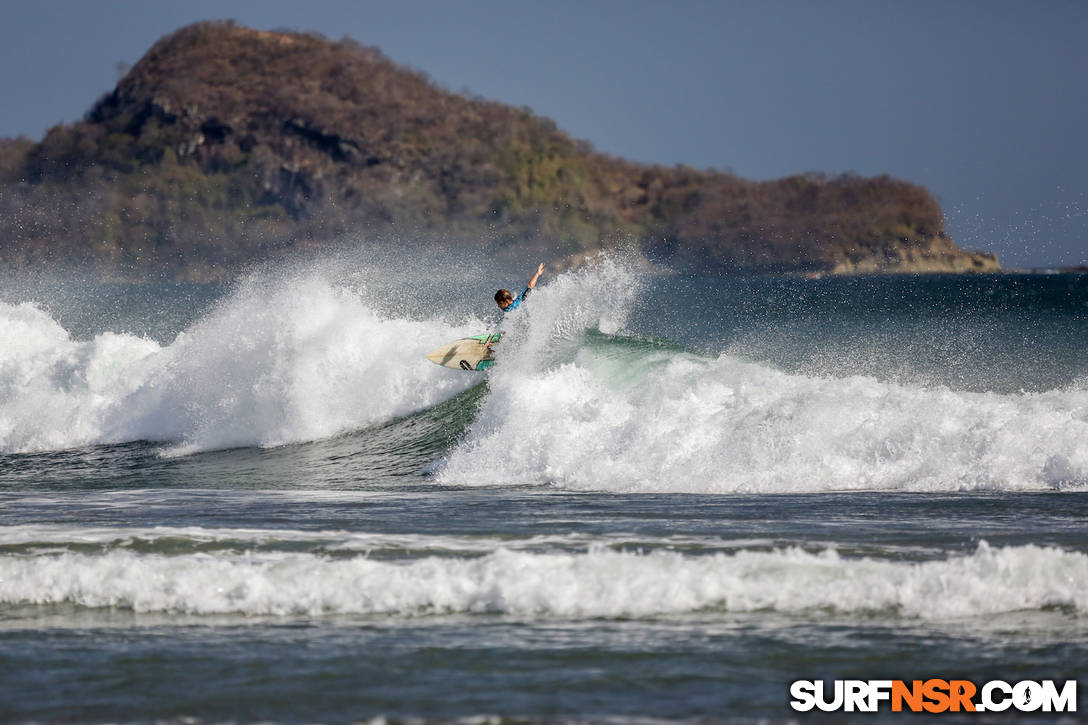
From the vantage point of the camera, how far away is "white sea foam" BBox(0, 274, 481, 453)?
1886 cm

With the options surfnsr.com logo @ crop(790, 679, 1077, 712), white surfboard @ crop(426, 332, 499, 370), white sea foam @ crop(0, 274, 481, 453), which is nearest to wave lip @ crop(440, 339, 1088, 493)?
white surfboard @ crop(426, 332, 499, 370)

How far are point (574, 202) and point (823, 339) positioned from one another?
10754cm

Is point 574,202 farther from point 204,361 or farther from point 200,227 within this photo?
point 204,361

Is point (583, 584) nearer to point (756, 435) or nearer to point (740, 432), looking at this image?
point (756, 435)

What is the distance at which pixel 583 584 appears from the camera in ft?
27.5

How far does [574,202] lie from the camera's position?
14462 cm

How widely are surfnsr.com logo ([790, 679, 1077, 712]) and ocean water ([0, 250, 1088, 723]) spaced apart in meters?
0.12

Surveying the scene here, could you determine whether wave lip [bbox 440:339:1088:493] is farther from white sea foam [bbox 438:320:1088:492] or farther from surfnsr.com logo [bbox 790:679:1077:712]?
surfnsr.com logo [bbox 790:679:1077:712]

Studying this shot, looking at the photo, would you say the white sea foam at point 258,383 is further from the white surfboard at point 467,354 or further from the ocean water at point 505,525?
the white surfboard at point 467,354

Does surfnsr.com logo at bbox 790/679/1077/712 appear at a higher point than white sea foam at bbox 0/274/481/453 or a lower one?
lower

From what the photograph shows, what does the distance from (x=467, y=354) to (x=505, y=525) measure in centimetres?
815

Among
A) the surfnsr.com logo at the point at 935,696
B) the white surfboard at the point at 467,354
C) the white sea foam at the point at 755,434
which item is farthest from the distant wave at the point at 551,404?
the surfnsr.com logo at the point at 935,696

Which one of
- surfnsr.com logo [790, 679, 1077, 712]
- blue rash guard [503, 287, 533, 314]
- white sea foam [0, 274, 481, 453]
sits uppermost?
blue rash guard [503, 287, 533, 314]

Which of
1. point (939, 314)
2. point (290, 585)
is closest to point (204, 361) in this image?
point (290, 585)
